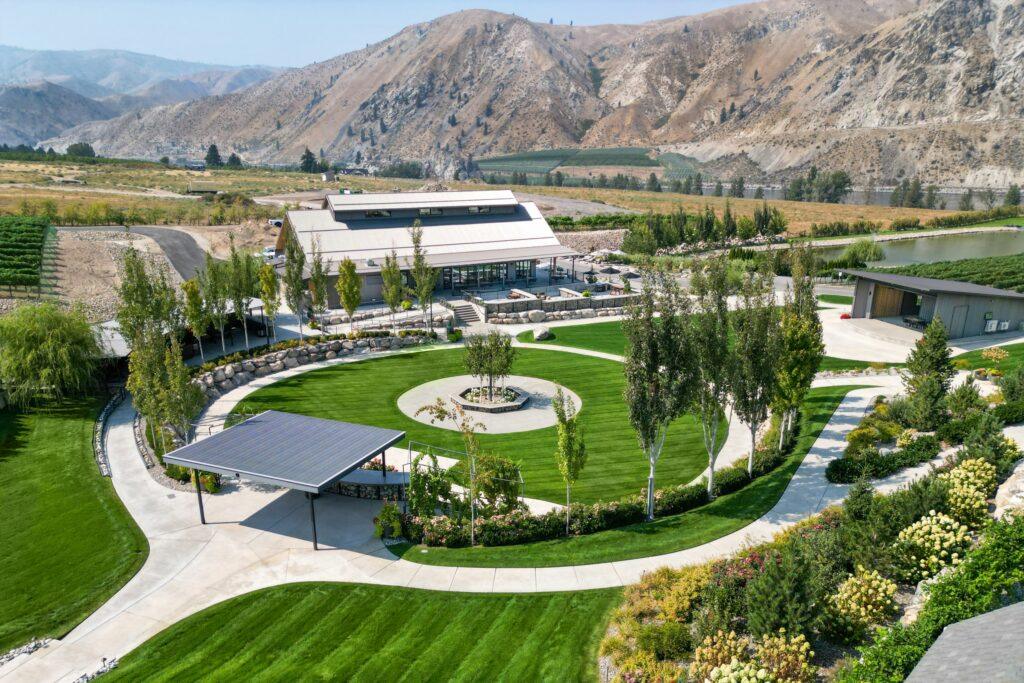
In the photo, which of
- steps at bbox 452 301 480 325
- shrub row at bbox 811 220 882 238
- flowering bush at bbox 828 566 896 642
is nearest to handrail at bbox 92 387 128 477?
steps at bbox 452 301 480 325

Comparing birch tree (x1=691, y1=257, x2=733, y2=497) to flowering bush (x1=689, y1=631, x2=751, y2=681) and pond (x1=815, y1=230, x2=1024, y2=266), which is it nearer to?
flowering bush (x1=689, y1=631, x2=751, y2=681)

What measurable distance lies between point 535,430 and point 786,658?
17540 mm

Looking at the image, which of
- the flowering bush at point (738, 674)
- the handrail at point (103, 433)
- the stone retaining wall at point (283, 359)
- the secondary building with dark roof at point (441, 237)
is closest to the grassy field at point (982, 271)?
the secondary building with dark roof at point (441, 237)

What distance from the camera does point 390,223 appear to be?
191 ft

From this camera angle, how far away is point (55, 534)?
2155 cm

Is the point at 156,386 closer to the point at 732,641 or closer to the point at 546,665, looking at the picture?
the point at 546,665

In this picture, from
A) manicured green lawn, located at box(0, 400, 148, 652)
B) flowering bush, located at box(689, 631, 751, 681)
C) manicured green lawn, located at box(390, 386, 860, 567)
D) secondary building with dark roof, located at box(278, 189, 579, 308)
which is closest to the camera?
flowering bush, located at box(689, 631, 751, 681)

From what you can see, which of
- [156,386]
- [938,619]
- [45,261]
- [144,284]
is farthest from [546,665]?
[45,261]

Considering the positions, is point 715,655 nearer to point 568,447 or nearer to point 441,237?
point 568,447

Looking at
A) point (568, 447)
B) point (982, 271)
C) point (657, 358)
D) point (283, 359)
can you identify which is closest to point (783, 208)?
point (982, 271)

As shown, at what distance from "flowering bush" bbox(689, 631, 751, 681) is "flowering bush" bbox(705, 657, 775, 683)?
46 cm

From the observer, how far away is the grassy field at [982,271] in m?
56.7

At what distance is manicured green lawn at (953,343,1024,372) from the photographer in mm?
34656

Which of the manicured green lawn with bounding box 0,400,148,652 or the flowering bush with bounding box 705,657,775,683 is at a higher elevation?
the flowering bush with bounding box 705,657,775,683
